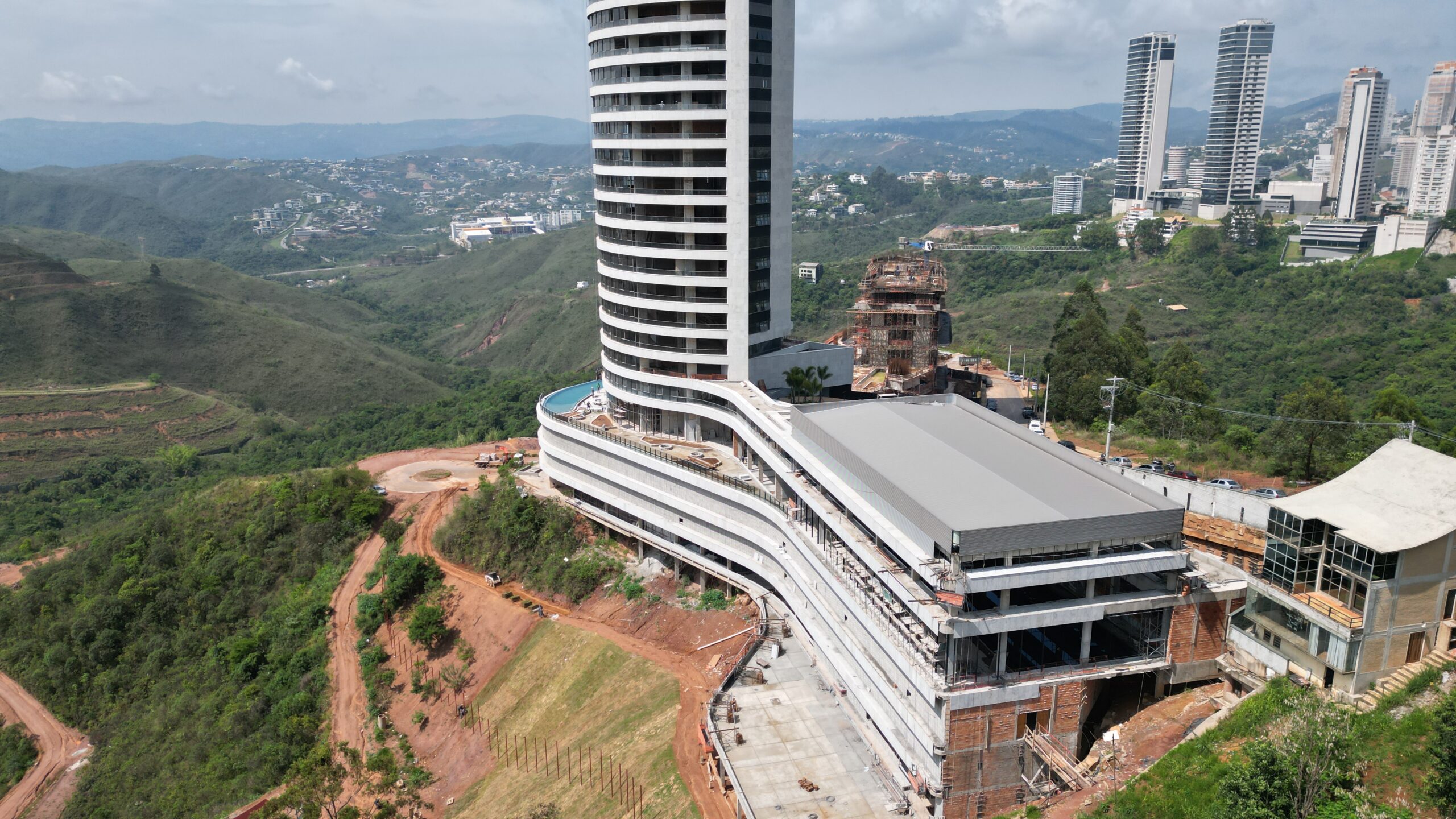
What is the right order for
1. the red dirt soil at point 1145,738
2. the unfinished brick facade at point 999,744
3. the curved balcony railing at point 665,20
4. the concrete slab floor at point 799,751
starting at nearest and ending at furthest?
the red dirt soil at point 1145,738 → the unfinished brick facade at point 999,744 → the concrete slab floor at point 799,751 → the curved balcony railing at point 665,20

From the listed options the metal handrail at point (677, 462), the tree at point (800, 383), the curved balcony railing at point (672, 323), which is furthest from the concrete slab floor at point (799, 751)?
the curved balcony railing at point (672, 323)

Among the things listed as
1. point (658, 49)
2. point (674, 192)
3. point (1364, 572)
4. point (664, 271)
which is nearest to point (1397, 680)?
point (1364, 572)

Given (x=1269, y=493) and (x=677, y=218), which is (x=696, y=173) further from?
(x=1269, y=493)

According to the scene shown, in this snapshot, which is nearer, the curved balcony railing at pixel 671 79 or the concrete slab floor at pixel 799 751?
the concrete slab floor at pixel 799 751

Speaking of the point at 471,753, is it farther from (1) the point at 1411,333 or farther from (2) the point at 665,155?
(1) the point at 1411,333

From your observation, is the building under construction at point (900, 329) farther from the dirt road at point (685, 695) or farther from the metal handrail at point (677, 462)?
the dirt road at point (685, 695)

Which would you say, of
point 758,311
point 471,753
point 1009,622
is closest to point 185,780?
point 471,753

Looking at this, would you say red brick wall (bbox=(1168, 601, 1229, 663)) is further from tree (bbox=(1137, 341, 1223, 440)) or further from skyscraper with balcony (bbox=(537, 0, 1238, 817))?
tree (bbox=(1137, 341, 1223, 440))
